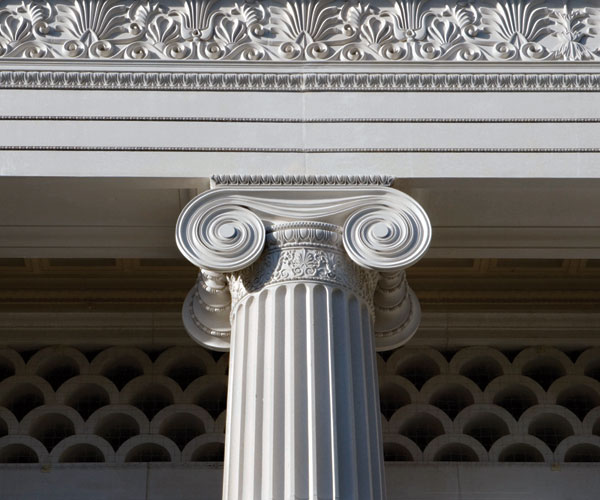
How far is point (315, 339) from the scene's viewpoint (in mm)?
10820

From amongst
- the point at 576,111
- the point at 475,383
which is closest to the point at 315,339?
the point at 576,111

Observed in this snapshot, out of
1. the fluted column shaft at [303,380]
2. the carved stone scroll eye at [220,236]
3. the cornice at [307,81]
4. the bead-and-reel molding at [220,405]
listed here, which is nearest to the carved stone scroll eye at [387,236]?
the fluted column shaft at [303,380]

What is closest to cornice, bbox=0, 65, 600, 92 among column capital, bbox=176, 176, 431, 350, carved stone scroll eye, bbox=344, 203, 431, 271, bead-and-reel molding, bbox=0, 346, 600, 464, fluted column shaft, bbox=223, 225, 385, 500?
column capital, bbox=176, 176, 431, 350

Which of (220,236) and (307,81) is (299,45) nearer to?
(307,81)

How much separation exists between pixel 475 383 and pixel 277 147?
460 centimetres

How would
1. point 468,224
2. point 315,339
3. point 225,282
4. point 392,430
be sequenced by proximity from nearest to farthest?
point 315,339
point 225,282
point 468,224
point 392,430

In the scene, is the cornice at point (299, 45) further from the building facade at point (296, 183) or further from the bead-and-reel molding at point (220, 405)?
the bead-and-reel molding at point (220, 405)

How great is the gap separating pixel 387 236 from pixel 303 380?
4.95 feet

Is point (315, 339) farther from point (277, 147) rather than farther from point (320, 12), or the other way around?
point (320, 12)

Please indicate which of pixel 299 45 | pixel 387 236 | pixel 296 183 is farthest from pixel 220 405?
pixel 299 45

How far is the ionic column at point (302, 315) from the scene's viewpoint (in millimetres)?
10320

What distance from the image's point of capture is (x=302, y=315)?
1095 cm

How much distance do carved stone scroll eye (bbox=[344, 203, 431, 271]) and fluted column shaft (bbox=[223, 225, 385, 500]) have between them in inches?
7.2

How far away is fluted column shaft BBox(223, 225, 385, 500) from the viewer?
10.2 m
